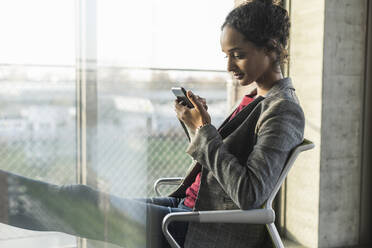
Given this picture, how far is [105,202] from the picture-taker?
124 centimetres

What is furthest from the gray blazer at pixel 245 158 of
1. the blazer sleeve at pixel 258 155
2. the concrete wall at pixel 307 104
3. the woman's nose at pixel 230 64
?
the concrete wall at pixel 307 104

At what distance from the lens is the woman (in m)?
1.15

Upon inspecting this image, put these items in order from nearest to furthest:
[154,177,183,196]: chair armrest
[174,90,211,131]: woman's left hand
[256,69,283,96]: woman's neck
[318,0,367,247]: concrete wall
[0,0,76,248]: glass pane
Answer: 1. [0,0,76,248]: glass pane
2. [174,90,211,131]: woman's left hand
3. [256,69,283,96]: woman's neck
4. [154,177,183,196]: chair armrest
5. [318,0,367,247]: concrete wall

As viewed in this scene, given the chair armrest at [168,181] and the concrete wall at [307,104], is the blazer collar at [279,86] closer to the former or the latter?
the chair armrest at [168,181]

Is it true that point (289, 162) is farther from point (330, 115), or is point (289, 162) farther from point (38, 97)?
point (330, 115)

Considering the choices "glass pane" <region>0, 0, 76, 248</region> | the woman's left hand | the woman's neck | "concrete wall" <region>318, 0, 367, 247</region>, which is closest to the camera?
"glass pane" <region>0, 0, 76, 248</region>

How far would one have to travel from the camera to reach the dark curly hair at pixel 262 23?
1.31 meters

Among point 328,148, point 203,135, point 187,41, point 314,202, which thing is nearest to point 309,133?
point 328,148

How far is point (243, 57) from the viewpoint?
4.34 feet

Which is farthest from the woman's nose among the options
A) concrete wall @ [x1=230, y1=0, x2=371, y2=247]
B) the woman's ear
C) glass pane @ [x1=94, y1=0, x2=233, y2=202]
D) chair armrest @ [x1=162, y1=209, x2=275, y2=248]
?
concrete wall @ [x1=230, y1=0, x2=371, y2=247]

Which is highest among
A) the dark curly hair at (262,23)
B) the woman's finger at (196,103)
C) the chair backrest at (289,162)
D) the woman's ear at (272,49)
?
the dark curly hair at (262,23)

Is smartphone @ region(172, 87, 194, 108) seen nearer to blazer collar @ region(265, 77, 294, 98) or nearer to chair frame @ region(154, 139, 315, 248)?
blazer collar @ region(265, 77, 294, 98)

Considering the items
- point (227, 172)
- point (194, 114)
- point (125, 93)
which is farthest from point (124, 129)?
point (227, 172)

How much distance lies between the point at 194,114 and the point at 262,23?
355mm
